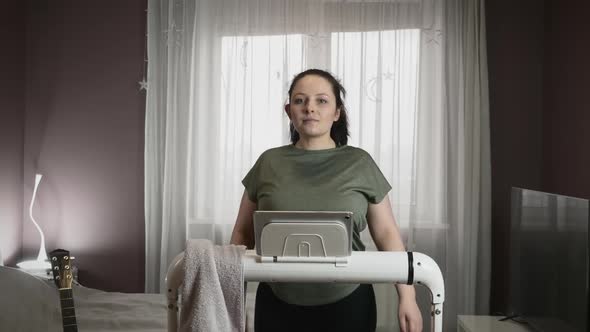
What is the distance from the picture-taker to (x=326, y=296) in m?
1.28

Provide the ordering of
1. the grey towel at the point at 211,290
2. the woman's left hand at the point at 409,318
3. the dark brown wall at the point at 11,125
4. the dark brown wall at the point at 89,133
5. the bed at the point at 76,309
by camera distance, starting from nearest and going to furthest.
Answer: the grey towel at the point at 211,290 → the woman's left hand at the point at 409,318 → the bed at the point at 76,309 → the dark brown wall at the point at 11,125 → the dark brown wall at the point at 89,133

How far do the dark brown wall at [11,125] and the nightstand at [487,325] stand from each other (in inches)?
→ 111

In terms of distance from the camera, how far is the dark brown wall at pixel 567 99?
282cm

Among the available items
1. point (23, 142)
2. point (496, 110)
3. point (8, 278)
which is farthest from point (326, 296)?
point (23, 142)

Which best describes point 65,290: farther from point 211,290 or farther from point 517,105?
point 517,105

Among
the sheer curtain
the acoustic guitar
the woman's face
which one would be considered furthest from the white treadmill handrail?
the sheer curtain

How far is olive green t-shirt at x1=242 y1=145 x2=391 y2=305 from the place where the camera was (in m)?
1.27

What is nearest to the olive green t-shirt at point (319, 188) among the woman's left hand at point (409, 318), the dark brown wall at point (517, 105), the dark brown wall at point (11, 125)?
the woman's left hand at point (409, 318)

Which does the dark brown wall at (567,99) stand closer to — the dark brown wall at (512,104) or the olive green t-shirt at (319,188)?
the dark brown wall at (512,104)

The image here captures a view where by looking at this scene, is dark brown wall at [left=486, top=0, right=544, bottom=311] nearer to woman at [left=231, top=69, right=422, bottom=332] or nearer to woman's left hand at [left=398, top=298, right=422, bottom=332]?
woman at [left=231, top=69, right=422, bottom=332]

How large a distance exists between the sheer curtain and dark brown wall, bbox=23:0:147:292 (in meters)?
0.21

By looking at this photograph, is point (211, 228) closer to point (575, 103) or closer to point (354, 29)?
point (354, 29)

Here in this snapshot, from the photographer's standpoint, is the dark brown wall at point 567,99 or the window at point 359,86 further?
the window at point 359,86

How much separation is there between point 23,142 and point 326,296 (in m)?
3.15
